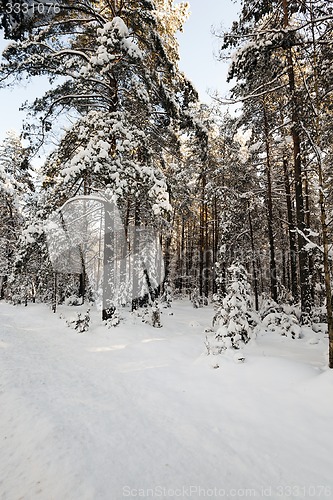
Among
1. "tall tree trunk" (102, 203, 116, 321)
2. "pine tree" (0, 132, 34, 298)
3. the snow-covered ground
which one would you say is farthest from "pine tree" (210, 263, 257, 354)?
"pine tree" (0, 132, 34, 298)

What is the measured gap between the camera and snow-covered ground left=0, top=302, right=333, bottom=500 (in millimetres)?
2582

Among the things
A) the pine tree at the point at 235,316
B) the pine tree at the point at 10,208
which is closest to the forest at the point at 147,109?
the pine tree at the point at 235,316

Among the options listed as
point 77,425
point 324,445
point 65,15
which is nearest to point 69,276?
point 65,15

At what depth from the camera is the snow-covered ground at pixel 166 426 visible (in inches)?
102

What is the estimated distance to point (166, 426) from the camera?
3.64 m

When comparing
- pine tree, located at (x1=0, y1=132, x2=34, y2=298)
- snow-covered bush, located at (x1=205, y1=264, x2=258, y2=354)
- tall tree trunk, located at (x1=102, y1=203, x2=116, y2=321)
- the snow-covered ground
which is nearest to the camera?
the snow-covered ground

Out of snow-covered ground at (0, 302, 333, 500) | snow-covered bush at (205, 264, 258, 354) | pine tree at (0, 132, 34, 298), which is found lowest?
snow-covered ground at (0, 302, 333, 500)

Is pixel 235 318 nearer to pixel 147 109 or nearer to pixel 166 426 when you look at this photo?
pixel 166 426

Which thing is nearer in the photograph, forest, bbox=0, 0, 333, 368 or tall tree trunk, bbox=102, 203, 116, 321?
forest, bbox=0, 0, 333, 368

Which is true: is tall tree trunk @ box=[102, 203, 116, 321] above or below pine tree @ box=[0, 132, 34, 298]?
below

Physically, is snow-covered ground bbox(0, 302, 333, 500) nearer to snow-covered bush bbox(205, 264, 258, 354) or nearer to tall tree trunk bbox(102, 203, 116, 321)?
snow-covered bush bbox(205, 264, 258, 354)

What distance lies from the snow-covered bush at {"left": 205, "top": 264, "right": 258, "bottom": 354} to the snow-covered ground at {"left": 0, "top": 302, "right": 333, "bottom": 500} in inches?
16.2

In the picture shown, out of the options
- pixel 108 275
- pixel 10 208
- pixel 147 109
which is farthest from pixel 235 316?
pixel 10 208

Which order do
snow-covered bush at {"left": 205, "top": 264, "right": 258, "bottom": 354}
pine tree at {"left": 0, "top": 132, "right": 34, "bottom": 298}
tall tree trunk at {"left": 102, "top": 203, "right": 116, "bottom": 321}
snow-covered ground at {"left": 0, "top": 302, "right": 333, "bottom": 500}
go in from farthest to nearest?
pine tree at {"left": 0, "top": 132, "right": 34, "bottom": 298}
tall tree trunk at {"left": 102, "top": 203, "right": 116, "bottom": 321}
snow-covered bush at {"left": 205, "top": 264, "right": 258, "bottom": 354}
snow-covered ground at {"left": 0, "top": 302, "right": 333, "bottom": 500}
